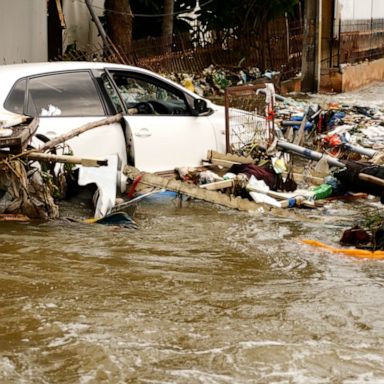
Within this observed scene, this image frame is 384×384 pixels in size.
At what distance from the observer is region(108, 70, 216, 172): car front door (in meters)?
9.16

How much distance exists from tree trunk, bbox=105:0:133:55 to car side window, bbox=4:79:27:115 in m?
10.9

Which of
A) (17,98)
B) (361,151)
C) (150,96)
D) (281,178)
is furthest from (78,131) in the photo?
(361,151)

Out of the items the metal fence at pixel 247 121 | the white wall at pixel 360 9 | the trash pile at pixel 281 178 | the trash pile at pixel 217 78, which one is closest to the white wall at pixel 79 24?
the trash pile at pixel 217 78

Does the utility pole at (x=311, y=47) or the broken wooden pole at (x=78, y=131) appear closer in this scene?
the broken wooden pole at (x=78, y=131)

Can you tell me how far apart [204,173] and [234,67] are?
12.9 metres

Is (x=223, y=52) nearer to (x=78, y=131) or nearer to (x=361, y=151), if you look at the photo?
(x=361, y=151)

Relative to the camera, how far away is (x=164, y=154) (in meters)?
9.47

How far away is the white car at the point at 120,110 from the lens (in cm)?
838

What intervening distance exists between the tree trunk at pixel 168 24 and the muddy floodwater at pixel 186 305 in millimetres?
12453

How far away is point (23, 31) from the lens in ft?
56.5

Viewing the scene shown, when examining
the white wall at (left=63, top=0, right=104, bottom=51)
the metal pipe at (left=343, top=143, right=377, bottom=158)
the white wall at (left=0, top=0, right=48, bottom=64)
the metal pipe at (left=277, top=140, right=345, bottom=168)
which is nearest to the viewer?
the metal pipe at (left=277, top=140, right=345, bottom=168)

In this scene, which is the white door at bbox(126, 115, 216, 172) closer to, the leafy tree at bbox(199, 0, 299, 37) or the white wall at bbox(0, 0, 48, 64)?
the white wall at bbox(0, 0, 48, 64)

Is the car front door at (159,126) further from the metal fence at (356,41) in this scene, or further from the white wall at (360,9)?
the white wall at (360,9)

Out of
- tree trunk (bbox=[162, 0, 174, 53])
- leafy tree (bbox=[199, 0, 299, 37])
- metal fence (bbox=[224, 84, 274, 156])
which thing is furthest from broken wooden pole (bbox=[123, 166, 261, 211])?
leafy tree (bbox=[199, 0, 299, 37])
